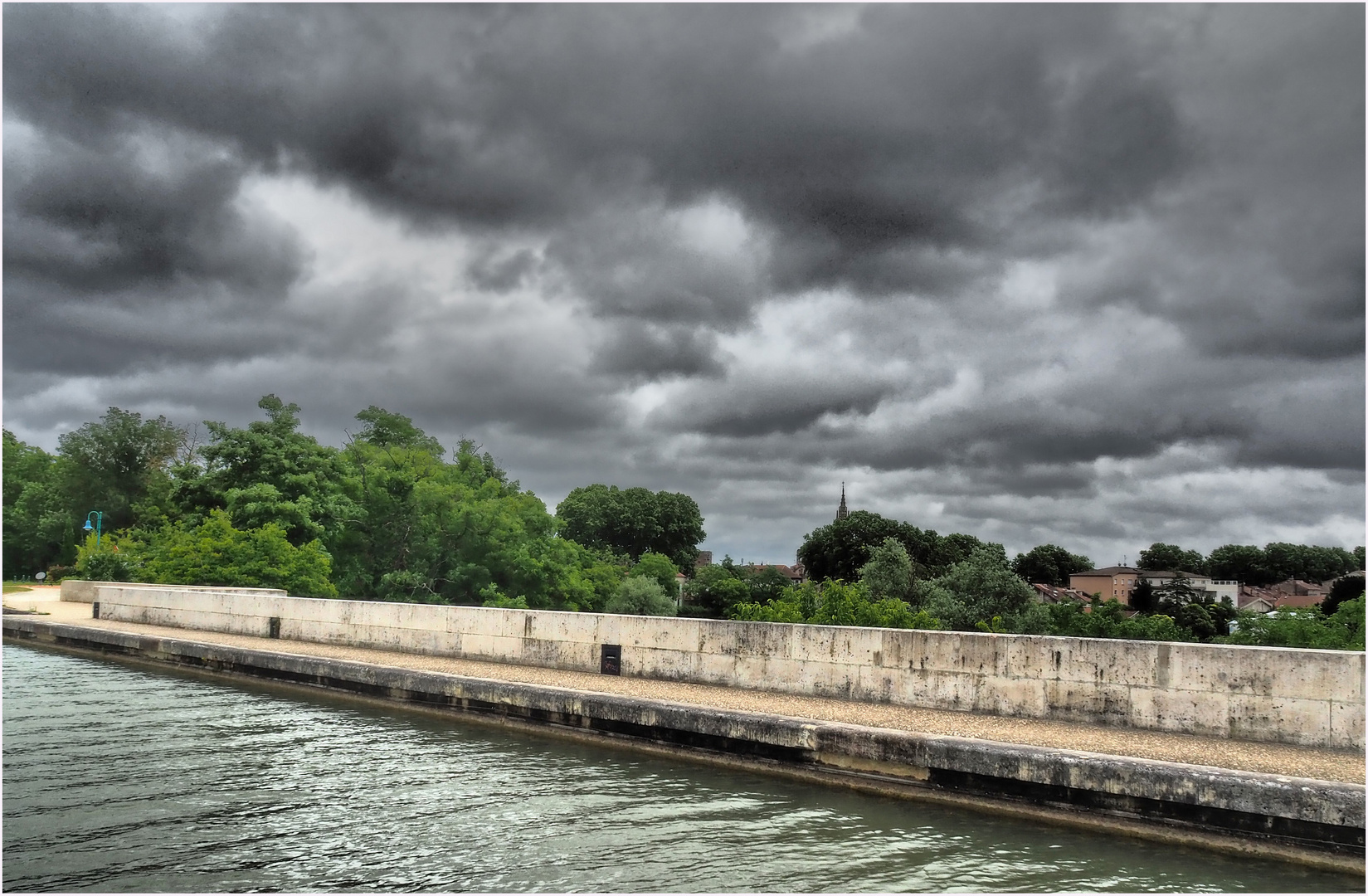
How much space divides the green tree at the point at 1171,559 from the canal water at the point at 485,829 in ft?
464

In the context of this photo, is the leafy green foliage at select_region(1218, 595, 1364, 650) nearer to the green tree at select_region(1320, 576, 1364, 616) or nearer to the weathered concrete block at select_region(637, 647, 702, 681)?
the weathered concrete block at select_region(637, 647, 702, 681)

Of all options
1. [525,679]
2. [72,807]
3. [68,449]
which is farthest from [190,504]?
[72,807]

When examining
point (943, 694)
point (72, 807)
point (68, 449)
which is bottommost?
point (72, 807)

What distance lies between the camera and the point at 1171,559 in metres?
133

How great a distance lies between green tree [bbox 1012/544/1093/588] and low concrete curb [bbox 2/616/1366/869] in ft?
381

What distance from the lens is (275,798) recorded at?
7395 mm

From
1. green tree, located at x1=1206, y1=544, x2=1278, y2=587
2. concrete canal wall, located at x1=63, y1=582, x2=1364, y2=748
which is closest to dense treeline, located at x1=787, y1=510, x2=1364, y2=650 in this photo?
concrete canal wall, located at x1=63, y1=582, x2=1364, y2=748

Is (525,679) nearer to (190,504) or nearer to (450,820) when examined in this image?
(450,820)

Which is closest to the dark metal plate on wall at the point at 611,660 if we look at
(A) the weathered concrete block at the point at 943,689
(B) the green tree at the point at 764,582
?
(A) the weathered concrete block at the point at 943,689

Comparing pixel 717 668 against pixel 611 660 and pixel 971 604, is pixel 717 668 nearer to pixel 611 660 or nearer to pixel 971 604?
pixel 611 660

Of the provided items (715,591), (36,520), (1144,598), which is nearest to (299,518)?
(36,520)

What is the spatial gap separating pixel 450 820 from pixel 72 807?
2.98 metres

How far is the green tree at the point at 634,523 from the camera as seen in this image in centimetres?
9975

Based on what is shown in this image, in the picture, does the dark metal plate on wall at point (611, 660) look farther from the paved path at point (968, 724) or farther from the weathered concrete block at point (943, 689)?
the weathered concrete block at point (943, 689)
